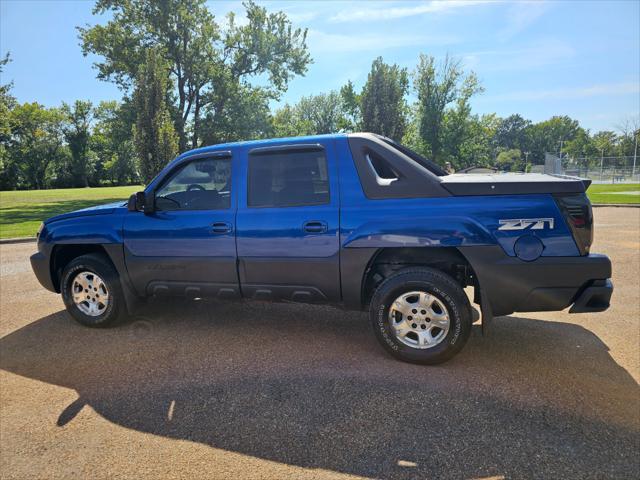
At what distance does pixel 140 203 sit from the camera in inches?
163

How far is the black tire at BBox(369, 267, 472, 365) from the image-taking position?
130 inches

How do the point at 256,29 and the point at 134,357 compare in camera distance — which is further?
the point at 256,29

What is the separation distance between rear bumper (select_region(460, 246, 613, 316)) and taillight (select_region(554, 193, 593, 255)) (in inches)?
7.2

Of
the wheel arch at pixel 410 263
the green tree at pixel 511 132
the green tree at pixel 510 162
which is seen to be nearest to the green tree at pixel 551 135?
the green tree at pixel 511 132

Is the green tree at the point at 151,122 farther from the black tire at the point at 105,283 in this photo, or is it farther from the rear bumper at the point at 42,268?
the black tire at the point at 105,283

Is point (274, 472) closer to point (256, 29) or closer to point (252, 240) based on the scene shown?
point (252, 240)

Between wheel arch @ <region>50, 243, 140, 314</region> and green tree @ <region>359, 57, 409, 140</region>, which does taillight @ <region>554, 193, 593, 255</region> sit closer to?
wheel arch @ <region>50, 243, 140, 314</region>

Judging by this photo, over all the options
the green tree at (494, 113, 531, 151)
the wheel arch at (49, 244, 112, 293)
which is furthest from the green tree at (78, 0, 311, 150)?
the green tree at (494, 113, 531, 151)

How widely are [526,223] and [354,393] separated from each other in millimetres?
1815

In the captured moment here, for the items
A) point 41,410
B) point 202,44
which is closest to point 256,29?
point 202,44

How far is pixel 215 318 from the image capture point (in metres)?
4.78

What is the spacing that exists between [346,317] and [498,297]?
1863 mm

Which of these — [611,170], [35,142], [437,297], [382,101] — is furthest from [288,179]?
[35,142]

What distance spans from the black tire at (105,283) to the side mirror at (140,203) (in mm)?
743
